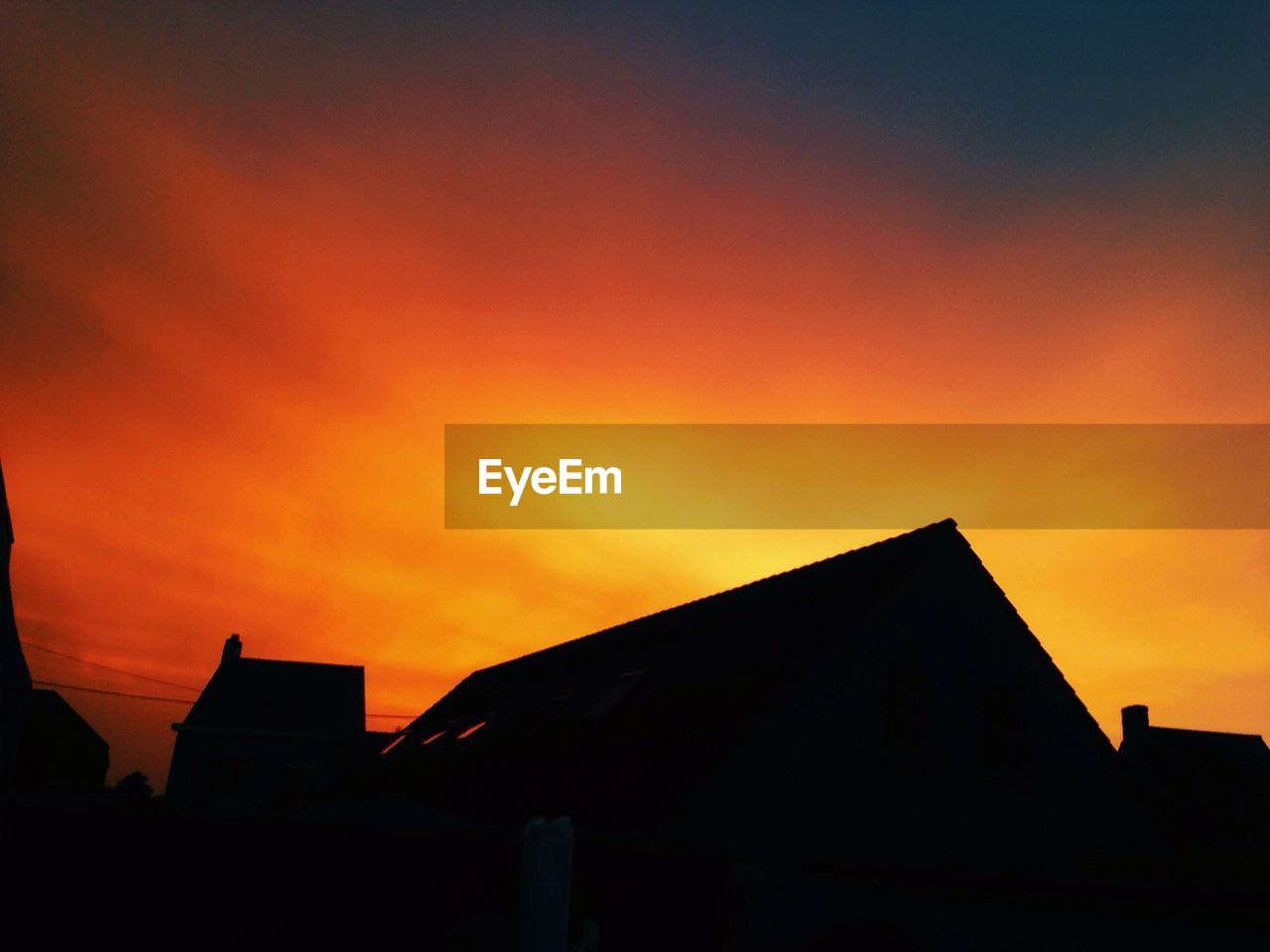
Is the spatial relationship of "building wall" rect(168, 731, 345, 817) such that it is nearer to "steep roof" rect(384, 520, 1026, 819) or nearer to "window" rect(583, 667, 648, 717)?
"steep roof" rect(384, 520, 1026, 819)

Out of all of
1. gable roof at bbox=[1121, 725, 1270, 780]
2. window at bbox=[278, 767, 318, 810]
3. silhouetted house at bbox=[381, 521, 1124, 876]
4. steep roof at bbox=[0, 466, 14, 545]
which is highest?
steep roof at bbox=[0, 466, 14, 545]

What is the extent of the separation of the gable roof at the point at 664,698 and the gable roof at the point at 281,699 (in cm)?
2687

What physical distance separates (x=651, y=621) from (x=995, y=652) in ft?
30.9

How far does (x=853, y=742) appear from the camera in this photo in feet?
49.7

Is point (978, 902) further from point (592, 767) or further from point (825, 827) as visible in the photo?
point (592, 767)

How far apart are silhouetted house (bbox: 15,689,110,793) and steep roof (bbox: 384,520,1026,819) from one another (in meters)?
48.7

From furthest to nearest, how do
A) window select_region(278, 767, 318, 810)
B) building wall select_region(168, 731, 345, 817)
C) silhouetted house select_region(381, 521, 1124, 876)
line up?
1. window select_region(278, 767, 318, 810)
2. building wall select_region(168, 731, 345, 817)
3. silhouetted house select_region(381, 521, 1124, 876)

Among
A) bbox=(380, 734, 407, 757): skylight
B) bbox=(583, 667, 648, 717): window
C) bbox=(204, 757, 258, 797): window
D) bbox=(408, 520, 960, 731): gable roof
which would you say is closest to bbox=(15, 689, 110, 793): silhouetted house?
bbox=(204, 757, 258, 797): window

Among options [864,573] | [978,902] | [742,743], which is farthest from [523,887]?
[864,573]

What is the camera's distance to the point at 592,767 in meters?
16.3

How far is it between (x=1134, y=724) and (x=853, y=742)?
34123mm

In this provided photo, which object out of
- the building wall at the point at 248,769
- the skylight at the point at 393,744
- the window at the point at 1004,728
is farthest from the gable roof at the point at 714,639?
the building wall at the point at 248,769

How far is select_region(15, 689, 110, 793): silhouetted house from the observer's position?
199 ft

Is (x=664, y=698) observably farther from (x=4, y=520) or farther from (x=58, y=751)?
(x=58, y=751)
